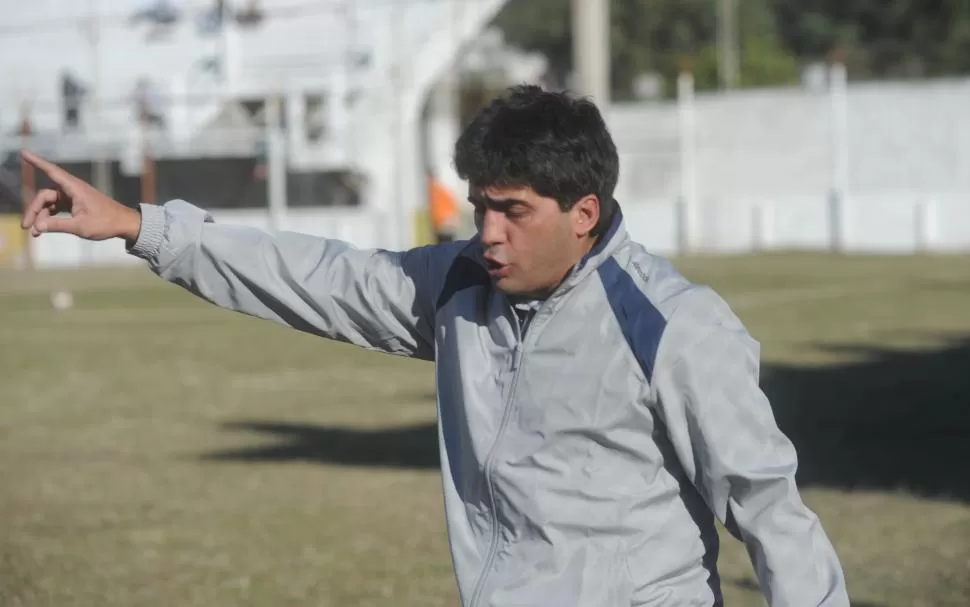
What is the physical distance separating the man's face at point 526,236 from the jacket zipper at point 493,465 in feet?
0.27

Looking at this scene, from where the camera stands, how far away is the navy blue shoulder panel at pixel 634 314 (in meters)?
3.40

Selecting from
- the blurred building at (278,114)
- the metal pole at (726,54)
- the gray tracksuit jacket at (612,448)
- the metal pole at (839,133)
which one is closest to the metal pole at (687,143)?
the metal pole at (839,133)

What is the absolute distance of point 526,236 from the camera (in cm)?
355

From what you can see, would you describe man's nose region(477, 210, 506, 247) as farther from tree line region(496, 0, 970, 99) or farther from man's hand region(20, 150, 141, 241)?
tree line region(496, 0, 970, 99)

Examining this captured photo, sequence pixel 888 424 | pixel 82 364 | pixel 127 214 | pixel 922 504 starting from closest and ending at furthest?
pixel 127 214, pixel 922 504, pixel 888 424, pixel 82 364

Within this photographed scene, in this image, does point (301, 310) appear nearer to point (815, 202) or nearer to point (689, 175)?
point (815, 202)

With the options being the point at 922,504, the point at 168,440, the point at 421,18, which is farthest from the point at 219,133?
the point at 922,504

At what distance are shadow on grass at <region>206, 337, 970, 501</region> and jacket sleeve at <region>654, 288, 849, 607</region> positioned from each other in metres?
6.83

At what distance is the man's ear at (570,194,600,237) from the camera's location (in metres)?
3.55

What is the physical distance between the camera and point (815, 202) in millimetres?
42031

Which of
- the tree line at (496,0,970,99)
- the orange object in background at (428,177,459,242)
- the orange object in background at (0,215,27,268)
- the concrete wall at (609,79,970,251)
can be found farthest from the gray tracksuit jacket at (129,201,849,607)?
the tree line at (496,0,970,99)

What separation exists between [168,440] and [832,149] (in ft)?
111

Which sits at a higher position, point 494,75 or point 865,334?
point 494,75

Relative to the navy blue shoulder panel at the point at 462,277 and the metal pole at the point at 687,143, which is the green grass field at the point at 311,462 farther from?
the metal pole at the point at 687,143
